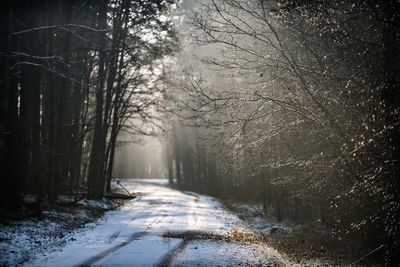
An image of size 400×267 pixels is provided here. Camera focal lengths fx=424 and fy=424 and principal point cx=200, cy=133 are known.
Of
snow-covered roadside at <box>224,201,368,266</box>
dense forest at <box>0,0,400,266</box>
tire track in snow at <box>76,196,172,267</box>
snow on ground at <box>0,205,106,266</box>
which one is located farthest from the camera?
snow-covered roadside at <box>224,201,368,266</box>

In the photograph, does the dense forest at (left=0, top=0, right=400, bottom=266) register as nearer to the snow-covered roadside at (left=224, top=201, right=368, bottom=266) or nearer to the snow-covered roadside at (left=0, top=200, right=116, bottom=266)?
the snow-covered roadside at (left=224, top=201, right=368, bottom=266)

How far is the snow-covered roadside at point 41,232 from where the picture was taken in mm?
10336

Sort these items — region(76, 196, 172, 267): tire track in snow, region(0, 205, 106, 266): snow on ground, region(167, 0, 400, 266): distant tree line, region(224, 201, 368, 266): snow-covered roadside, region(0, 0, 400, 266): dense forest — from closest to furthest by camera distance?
1. region(167, 0, 400, 266): distant tree line
2. region(0, 0, 400, 266): dense forest
3. region(76, 196, 172, 267): tire track in snow
4. region(0, 205, 106, 266): snow on ground
5. region(224, 201, 368, 266): snow-covered roadside

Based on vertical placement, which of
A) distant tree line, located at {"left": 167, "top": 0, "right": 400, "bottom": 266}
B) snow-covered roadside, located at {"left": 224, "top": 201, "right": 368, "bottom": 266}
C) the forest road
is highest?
distant tree line, located at {"left": 167, "top": 0, "right": 400, "bottom": 266}

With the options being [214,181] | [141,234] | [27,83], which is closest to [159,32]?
[27,83]

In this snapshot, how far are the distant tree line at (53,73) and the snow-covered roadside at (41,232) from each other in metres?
1.29

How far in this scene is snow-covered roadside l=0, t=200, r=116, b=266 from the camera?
33.9 ft

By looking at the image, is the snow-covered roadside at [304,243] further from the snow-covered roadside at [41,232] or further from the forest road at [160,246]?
the snow-covered roadside at [41,232]

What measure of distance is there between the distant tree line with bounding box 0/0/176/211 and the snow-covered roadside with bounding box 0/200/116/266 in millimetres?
1289

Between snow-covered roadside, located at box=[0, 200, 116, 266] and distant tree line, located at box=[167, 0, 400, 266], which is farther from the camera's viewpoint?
snow-covered roadside, located at box=[0, 200, 116, 266]

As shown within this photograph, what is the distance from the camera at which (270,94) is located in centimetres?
1277

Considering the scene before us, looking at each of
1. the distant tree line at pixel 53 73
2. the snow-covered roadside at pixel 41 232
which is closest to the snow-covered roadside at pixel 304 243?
the snow-covered roadside at pixel 41 232

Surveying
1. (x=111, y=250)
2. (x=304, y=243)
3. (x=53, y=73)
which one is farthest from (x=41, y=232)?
(x=304, y=243)

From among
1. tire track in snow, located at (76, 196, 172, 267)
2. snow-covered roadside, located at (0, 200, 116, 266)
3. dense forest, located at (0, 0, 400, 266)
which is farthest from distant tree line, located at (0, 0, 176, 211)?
tire track in snow, located at (76, 196, 172, 267)
